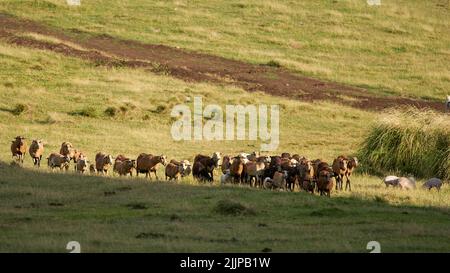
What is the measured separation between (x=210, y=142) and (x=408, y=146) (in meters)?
9.37

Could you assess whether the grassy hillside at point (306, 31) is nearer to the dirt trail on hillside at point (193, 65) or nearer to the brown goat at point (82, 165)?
the dirt trail on hillside at point (193, 65)

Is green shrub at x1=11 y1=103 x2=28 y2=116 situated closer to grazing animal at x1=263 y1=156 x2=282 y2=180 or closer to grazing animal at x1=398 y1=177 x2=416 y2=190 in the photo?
grazing animal at x1=263 y1=156 x2=282 y2=180

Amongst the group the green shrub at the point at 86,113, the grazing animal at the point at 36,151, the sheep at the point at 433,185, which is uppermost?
the green shrub at the point at 86,113

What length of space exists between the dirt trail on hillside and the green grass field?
5.12ft

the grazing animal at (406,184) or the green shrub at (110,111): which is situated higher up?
the green shrub at (110,111)

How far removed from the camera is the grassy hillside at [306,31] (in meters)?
65.0

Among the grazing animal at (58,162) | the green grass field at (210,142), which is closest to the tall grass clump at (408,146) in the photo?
the green grass field at (210,142)

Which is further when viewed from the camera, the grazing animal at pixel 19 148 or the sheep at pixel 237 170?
the grazing animal at pixel 19 148

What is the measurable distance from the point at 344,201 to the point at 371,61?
4236cm

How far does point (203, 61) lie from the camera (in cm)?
6369

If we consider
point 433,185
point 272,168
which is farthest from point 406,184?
point 272,168

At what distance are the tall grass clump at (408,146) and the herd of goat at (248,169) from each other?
570cm
